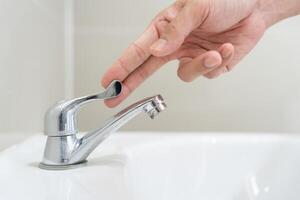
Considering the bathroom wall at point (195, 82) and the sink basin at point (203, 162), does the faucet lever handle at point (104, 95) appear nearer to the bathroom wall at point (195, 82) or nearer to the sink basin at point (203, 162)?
the sink basin at point (203, 162)

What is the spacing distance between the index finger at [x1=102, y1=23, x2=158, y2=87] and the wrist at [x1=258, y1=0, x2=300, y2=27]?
241 millimetres

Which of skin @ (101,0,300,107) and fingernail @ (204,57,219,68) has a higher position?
skin @ (101,0,300,107)

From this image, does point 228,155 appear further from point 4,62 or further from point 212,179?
point 4,62

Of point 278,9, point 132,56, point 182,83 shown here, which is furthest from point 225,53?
point 182,83

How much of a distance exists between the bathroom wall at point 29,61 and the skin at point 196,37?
13 centimetres

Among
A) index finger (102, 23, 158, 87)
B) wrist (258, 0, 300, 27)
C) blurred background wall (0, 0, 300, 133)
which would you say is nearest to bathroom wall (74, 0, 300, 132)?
blurred background wall (0, 0, 300, 133)

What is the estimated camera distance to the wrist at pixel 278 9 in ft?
2.48

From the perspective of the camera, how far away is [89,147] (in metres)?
0.56

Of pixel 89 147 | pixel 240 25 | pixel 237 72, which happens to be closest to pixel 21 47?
pixel 89 147

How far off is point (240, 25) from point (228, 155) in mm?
215

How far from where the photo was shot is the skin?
1.81 ft

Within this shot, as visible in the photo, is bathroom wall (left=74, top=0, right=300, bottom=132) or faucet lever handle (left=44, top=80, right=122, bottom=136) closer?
faucet lever handle (left=44, top=80, right=122, bottom=136)

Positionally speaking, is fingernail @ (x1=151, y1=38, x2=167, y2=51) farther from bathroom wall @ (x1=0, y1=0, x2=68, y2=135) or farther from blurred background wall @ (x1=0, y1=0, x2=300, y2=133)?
blurred background wall @ (x1=0, y1=0, x2=300, y2=133)

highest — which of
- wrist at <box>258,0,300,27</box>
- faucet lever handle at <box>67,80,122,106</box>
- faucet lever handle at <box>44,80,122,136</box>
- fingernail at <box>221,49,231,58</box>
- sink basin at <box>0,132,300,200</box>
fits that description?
wrist at <box>258,0,300,27</box>
